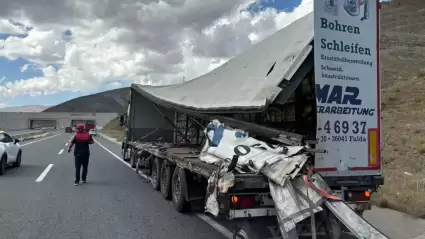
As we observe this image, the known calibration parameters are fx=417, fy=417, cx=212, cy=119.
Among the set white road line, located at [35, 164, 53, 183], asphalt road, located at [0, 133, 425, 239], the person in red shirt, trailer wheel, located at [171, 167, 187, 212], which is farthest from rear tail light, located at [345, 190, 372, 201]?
white road line, located at [35, 164, 53, 183]

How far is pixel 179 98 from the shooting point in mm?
10953

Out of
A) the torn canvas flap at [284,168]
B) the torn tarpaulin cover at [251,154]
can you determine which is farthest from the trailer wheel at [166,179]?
the torn canvas flap at [284,168]

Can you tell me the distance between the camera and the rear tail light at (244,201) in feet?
17.5

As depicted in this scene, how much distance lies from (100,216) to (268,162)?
154 inches

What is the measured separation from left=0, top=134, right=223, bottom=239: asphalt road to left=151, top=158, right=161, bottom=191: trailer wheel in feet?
0.81

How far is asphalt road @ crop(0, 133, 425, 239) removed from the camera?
663 cm

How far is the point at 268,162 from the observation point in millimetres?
5410

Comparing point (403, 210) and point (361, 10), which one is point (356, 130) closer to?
point (361, 10)

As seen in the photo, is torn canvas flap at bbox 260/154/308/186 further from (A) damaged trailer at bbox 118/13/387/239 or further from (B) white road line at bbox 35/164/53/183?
(B) white road line at bbox 35/164/53/183

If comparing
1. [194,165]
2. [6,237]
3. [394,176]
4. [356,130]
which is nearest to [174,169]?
[194,165]

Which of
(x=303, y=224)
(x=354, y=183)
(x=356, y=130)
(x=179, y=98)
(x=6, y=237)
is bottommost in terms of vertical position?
(x=6, y=237)

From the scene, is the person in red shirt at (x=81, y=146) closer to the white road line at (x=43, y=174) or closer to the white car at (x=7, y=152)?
the white road line at (x=43, y=174)

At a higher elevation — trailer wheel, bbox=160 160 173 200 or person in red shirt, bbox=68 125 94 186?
person in red shirt, bbox=68 125 94 186

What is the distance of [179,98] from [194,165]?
14.4 ft
